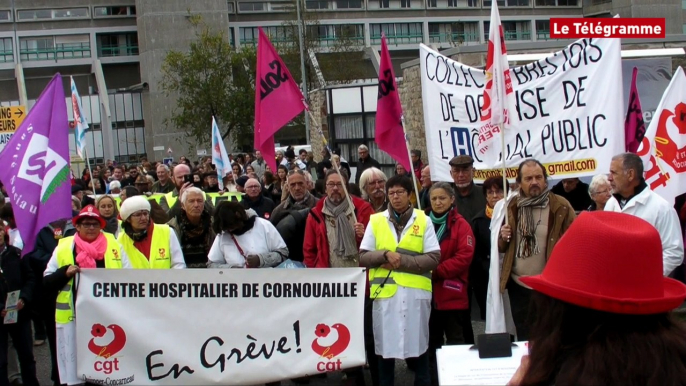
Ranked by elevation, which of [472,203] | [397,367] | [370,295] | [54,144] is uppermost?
[54,144]

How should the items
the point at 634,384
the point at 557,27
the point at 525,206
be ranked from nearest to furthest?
the point at 634,384 < the point at 525,206 < the point at 557,27

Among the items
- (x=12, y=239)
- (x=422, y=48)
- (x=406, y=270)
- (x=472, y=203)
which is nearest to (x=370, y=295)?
(x=406, y=270)

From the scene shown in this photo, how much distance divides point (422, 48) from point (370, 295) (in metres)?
2.85

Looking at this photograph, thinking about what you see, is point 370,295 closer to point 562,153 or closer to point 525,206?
point 525,206

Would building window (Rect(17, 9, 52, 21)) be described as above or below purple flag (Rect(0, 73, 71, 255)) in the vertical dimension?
above

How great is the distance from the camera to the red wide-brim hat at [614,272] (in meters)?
1.98

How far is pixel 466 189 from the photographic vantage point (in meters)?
8.14

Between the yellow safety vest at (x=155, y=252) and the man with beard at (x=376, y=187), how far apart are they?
1.99 m

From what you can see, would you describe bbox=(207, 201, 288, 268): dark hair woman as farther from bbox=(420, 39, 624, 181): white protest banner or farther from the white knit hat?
bbox=(420, 39, 624, 181): white protest banner

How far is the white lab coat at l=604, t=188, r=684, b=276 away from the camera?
19.8ft

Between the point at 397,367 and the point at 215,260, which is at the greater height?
the point at 215,260

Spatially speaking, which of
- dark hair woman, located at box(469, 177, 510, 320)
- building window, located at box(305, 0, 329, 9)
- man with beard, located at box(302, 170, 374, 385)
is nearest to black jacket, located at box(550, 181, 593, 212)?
dark hair woman, located at box(469, 177, 510, 320)

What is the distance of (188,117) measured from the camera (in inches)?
1914

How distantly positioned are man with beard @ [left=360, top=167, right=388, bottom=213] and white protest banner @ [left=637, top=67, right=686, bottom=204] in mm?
2428
